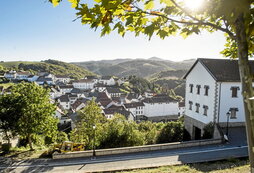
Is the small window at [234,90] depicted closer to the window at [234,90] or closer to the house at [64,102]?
the window at [234,90]

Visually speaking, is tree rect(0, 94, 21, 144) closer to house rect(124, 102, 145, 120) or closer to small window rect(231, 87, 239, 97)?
small window rect(231, 87, 239, 97)

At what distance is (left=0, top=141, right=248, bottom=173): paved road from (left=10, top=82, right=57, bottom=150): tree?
347 centimetres

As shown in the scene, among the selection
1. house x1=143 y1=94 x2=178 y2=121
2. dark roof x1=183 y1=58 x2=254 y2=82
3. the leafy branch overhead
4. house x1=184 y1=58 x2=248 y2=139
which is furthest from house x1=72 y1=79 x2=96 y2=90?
the leafy branch overhead

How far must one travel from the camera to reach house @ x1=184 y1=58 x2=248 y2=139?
21.9 meters

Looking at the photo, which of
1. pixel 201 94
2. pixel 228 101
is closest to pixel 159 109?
pixel 201 94

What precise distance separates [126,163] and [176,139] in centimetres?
1294

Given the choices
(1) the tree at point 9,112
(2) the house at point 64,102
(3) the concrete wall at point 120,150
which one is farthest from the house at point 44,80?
(3) the concrete wall at point 120,150

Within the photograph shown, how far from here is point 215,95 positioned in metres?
21.8

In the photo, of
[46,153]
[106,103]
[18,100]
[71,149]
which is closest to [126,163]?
[71,149]

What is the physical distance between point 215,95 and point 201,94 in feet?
8.06

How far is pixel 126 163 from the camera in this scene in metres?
14.9

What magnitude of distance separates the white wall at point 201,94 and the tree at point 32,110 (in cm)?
1780

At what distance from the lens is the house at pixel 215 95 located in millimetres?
21875

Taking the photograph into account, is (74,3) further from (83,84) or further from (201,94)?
(83,84)
